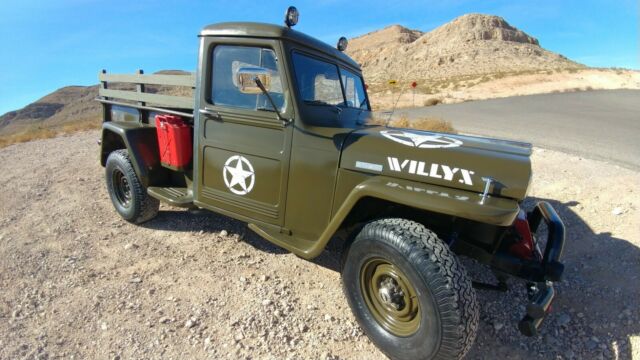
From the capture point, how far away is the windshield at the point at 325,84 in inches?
114

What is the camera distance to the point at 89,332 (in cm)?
250

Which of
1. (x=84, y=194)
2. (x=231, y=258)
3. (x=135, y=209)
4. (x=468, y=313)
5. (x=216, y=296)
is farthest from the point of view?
(x=84, y=194)

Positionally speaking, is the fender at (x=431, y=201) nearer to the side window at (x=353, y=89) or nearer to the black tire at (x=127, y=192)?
the side window at (x=353, y=89)

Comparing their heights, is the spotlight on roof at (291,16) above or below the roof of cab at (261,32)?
above

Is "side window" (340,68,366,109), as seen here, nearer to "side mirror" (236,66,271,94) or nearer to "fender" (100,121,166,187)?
"side mirror" (236,66,271,94)

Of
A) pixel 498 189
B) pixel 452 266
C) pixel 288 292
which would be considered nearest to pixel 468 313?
pixel 452 266

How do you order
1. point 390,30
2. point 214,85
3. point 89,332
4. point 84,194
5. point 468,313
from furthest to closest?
point 390,30
point 84,194
point 214,85
point 89,332
point 468,313

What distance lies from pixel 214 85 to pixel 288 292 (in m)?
1.87

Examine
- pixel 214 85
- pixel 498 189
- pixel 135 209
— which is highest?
pixel 214 85

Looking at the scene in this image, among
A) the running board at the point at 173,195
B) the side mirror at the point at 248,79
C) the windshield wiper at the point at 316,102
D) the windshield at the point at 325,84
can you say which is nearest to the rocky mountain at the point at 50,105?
the running board at the point at 173,195

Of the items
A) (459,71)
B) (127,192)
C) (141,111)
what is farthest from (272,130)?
(459,71)

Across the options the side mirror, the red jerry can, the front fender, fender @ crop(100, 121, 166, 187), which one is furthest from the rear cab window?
fender @ crop(100, 121, 166, 187)

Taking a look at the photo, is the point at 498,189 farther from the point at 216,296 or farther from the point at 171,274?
the point at 171,274

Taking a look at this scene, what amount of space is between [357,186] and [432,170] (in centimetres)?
48
